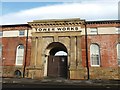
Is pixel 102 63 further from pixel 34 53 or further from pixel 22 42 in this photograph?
pixel 22 42

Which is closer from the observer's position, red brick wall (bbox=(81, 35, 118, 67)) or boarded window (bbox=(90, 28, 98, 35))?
red brick wall (bbox=(81, 35, 118, 67))

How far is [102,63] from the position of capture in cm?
2173

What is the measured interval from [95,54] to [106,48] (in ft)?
4.85

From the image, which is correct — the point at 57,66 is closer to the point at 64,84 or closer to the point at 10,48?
the point at 10,48

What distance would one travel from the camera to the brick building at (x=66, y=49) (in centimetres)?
2167

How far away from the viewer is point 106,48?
22062 mm

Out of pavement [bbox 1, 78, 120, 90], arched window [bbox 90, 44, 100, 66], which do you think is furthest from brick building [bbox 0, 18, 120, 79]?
pavement [bbox 1, 78, 120, 90]

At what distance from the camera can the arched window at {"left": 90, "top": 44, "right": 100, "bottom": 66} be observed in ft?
72.6

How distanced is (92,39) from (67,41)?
9.99 feet

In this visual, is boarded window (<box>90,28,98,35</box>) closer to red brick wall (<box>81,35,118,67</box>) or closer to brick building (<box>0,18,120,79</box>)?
brick building (<box>0,18,120,79</box>)

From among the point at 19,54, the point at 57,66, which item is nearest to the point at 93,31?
the point at 57,66

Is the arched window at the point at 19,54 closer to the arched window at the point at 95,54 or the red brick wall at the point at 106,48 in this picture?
the red brick wall at the point at 106,48

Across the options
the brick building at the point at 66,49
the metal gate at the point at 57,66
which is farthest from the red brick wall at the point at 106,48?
the metal gate at the point at 57,66

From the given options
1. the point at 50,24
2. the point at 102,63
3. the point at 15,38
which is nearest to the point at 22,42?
the point at 15,38
